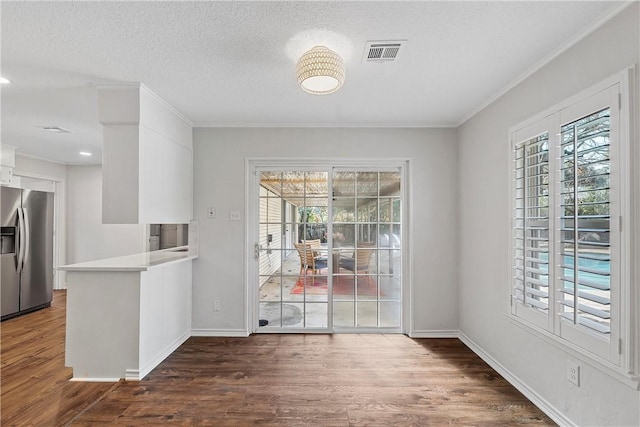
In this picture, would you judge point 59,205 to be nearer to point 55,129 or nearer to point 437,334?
point 55,129

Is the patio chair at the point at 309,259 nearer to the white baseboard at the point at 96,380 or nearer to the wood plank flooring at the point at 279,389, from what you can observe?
the wood plank flooring at the point at 279,389

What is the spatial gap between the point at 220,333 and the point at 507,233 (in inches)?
124

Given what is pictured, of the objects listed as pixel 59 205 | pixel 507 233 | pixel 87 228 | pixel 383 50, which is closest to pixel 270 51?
pixel 383 50

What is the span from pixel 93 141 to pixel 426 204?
4604 mm

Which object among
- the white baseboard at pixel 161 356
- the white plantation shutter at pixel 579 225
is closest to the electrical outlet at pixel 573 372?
the white plantation shutter at pixel 579 225

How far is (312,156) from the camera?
370 centimetres

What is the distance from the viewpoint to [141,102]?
266 centimetres

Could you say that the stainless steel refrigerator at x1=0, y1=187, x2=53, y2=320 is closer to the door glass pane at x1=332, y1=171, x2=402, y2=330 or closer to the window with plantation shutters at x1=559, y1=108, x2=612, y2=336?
the door glass pane at x1=332, y1=171, x2=402, y2=330

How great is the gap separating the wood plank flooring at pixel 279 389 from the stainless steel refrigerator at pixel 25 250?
1401 mm

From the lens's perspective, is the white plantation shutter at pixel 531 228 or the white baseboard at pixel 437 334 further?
the white baseboard at pixel 437 334

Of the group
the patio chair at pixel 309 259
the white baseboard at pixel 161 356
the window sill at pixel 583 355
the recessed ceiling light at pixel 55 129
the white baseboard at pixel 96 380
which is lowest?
the white baseboard at pixel 96 380

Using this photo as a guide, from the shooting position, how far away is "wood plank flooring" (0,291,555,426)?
213 centimetres

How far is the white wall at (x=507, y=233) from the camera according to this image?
5.56 ft

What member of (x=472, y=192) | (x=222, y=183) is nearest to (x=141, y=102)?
(x=222, y=183)
